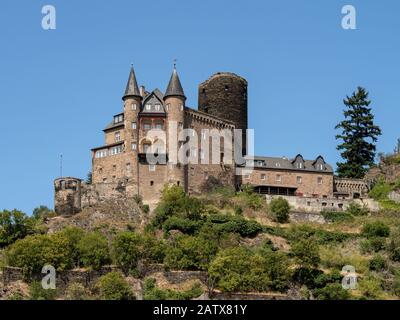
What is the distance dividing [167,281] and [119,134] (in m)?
17.7

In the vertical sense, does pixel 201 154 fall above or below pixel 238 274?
above

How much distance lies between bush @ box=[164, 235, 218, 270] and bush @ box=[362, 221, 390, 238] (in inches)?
518

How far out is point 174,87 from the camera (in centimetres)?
7788

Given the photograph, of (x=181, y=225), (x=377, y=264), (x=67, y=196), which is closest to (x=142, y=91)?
(x=67, y=196)

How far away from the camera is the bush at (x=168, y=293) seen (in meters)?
61.8

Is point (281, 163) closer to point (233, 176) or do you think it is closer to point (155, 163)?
point (233, 176)

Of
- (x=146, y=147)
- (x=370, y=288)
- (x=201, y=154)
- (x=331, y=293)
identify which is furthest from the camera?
(x=201, y=154)

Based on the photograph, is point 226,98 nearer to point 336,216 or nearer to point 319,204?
point 319,204

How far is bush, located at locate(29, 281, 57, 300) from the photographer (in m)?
62.2

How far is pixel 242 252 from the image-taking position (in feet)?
215

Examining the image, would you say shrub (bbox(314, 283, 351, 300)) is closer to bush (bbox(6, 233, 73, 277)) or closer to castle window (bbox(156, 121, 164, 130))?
bush (bbox(6, 233, 73, 277))

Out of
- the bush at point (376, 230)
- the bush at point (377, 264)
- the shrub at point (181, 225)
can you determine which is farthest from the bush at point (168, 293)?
the bush at point (376, 230)

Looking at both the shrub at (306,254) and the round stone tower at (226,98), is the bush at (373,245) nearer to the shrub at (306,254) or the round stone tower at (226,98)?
the shrub at (306,254)

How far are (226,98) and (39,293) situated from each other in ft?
97.0
